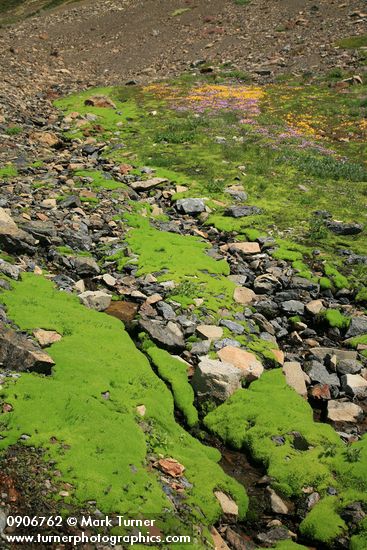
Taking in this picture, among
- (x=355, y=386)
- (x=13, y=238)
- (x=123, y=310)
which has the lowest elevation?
(x=355, y=386)

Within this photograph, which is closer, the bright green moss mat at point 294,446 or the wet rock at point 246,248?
the bright green moss mat at point 294,446

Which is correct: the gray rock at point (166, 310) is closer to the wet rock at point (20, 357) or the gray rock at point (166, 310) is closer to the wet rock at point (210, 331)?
the wet rock at point (210, 331)

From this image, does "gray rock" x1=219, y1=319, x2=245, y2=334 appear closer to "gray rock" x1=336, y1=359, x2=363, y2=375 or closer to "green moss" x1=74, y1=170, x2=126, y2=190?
"gray rock" x1=336, y1=359, x2=363, y2=375

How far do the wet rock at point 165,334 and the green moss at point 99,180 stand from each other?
11.1 metres

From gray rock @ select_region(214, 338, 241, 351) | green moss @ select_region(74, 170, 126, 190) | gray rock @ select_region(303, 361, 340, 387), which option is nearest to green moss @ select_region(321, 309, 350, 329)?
gray rock @ select_region(303, 361, 340, 387)

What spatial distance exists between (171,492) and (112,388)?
8.81 feet

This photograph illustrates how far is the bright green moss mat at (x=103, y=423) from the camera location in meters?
7.93

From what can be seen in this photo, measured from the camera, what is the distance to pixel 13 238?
15453 millimetres

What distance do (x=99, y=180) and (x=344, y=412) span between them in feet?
53.2

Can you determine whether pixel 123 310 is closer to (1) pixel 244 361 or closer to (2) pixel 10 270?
(2) pixel 10 270

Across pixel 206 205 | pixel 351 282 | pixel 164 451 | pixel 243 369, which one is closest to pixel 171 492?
pixel 164 451

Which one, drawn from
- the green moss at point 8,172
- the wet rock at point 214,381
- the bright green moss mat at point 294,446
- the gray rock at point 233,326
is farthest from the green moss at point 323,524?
the green moss at point 8,172

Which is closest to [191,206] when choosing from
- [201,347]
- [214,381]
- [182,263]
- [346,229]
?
[182,263]

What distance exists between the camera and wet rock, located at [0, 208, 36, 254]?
15281 millimetres
